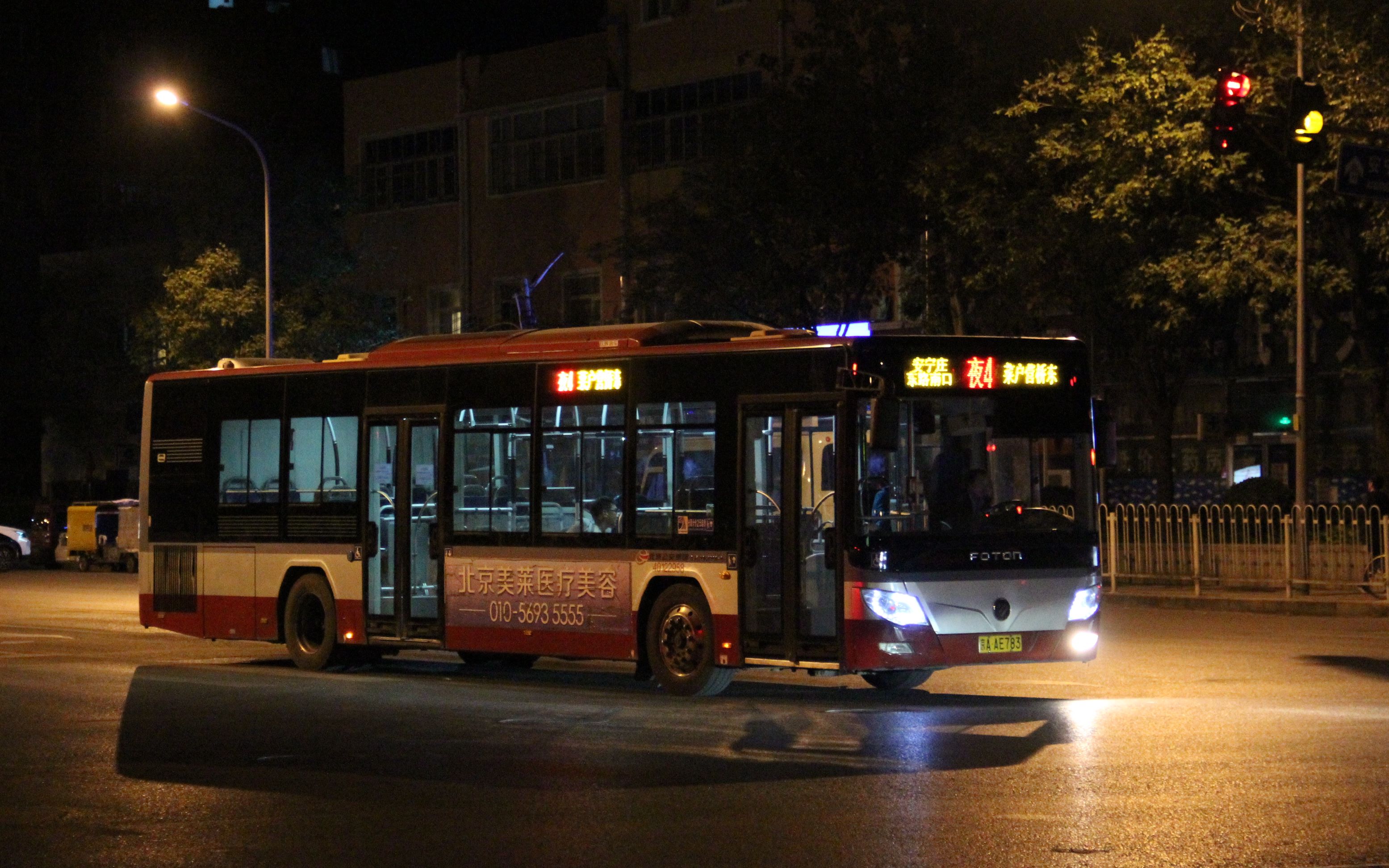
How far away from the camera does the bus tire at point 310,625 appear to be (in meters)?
17.9

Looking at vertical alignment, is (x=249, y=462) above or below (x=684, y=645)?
above

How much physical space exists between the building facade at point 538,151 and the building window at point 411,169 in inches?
1.7

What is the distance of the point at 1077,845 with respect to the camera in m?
8.70

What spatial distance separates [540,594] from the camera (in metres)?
16.1

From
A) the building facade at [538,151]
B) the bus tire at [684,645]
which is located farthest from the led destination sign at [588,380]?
the building facade at [538,151]

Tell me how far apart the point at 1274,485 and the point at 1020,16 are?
30.7 ft

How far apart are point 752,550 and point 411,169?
39953 mm

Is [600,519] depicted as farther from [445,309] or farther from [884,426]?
[445,309]

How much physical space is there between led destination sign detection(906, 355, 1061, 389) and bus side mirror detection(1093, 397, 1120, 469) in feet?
1.59

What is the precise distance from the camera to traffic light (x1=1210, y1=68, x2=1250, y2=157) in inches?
874

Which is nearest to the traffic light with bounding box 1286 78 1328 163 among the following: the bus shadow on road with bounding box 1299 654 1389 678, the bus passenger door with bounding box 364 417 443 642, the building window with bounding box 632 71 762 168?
the bus shadow on road with bounding box 1299 654 1389 678

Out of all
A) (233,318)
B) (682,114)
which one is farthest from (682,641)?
(682,114)

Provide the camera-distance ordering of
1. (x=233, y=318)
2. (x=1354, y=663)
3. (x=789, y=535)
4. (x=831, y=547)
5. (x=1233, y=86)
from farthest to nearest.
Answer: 1. (x=233, y=318)
2. (x=1233, y=86)
3. (x=1354, y=663)
4. (x=789, y=535)
5. (x=831, y=547)

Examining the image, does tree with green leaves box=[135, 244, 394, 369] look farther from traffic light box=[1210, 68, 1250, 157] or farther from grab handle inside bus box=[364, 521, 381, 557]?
grab handle inside bus box=[364, 521, 381, 557]
